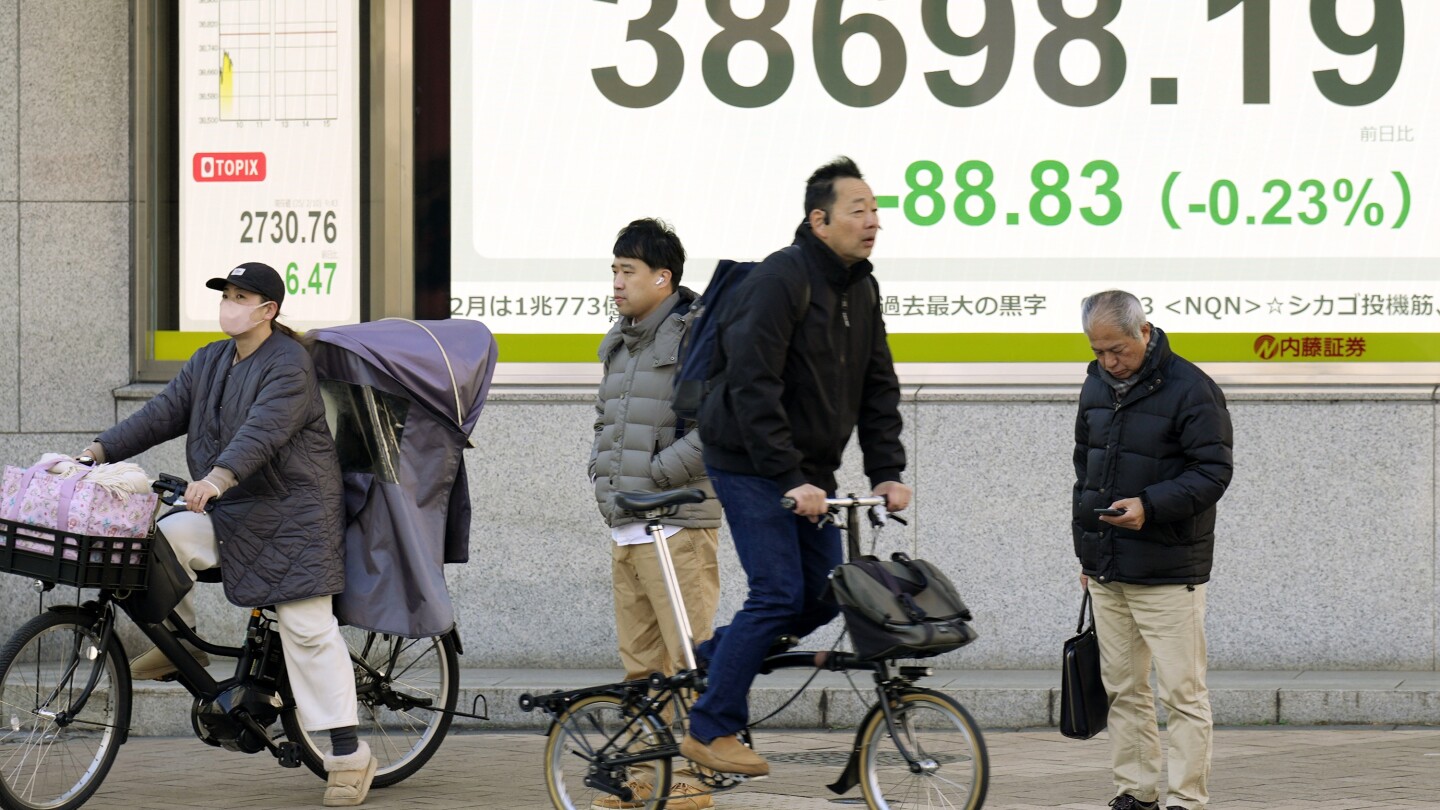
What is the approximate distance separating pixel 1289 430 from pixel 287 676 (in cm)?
487

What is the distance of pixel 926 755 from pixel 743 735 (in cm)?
62

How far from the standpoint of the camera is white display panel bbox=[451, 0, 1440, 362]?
29.1ft

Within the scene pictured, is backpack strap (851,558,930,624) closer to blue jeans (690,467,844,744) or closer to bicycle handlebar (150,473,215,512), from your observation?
blue jeans (690,467,844,744)

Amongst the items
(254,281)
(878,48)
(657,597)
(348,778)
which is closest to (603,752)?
(657,597)

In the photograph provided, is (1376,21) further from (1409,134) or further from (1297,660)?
(1297,660)

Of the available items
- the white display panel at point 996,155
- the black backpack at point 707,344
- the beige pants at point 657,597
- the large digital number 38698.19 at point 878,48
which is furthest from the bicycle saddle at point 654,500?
the large digital number 38698.19 at point 878,48

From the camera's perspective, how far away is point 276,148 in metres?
9.20

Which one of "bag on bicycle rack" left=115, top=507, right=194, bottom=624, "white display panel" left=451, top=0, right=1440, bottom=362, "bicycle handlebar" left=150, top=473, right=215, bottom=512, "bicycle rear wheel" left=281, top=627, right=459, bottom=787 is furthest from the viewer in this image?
"white display panel" left=451, top=0, right=1440, bottom=362

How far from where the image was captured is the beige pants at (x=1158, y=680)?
565cm

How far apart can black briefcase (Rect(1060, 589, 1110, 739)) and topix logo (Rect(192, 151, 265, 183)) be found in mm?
5172

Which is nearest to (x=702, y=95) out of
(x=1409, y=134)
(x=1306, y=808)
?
(x=1409, y=134)

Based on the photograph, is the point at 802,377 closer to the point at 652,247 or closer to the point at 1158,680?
the point at 652,247

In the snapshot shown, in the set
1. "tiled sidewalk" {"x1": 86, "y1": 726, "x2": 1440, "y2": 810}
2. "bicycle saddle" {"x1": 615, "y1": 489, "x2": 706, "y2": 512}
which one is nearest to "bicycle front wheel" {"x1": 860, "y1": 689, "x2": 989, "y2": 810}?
"bicycle saddle" {"x1": 615, "y1": 489, "x2": 706, "y2": 512}

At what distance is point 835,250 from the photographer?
537cm
